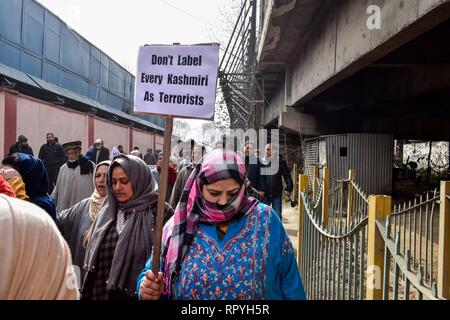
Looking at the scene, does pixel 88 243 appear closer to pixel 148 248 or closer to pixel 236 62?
pixel 148 248

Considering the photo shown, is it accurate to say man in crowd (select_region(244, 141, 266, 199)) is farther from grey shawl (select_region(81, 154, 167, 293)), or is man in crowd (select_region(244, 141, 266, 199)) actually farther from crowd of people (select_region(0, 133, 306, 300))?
grey shawl (select_region(81, 154, 167, 293))

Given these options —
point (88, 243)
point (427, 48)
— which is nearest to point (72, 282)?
point (88, 243)

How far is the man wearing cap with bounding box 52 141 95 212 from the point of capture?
5.51 metres

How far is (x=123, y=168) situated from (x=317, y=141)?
35.5 feet

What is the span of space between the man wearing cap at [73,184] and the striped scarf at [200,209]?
358 centimetres

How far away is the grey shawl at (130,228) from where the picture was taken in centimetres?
269

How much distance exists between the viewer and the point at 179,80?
236cm

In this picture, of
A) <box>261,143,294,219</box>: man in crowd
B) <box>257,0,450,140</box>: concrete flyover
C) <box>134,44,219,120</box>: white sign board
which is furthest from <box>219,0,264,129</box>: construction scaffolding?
<box>134,44,219,120</box>: white sign board

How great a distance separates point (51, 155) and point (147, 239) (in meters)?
7.68

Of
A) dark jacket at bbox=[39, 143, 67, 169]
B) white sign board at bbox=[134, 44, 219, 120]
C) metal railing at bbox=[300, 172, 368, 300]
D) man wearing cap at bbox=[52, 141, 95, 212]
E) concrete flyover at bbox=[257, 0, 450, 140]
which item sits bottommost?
metal railing at bbox=[300, 172, 368, 300]

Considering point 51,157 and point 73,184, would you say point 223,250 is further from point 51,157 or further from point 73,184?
point 51,157

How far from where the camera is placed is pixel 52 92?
15.7 meters

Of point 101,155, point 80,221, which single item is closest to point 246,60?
point 101,155

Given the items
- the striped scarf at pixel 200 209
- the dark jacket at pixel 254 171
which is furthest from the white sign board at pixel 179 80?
the dark jacket at pixel 254 171
